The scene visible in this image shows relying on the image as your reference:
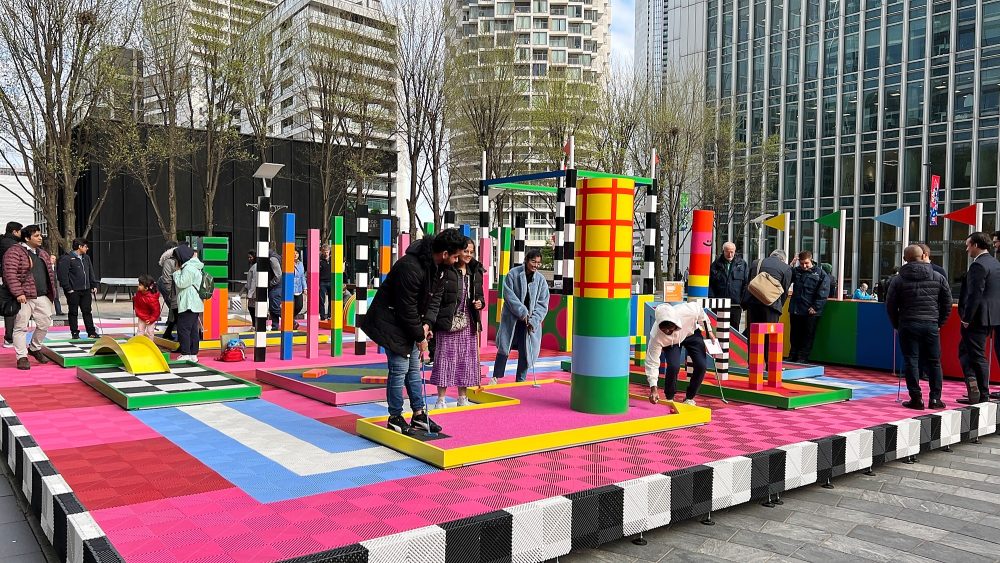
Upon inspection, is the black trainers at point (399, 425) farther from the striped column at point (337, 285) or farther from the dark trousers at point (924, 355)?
the striped column at point (337, 285)

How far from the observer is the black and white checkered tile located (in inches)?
323

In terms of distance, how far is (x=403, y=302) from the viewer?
568 centimetres

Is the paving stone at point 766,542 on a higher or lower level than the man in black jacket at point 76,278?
lower

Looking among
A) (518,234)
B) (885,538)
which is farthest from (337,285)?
(885,538)

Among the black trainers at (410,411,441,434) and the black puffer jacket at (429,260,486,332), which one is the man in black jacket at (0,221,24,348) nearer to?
the black puffer jacket at (429,260,486,332)

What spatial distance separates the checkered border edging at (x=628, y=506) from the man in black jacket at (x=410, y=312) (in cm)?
194

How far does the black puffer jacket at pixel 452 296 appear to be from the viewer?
622cm

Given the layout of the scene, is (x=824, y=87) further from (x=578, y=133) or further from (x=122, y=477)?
(x=122, y=477)

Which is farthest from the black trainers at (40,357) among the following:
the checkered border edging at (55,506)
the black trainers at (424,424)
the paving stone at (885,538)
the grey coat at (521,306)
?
the paving stone at (885,538)

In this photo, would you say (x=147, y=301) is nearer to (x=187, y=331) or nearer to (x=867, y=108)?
(x=187, y=331)

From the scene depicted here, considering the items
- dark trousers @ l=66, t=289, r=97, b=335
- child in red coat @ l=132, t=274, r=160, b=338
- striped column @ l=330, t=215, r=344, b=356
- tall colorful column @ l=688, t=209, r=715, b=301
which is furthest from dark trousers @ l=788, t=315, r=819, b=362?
dark trousers @ l=66, t=289, r=97, b=335

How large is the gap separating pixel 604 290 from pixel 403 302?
6.18 feet

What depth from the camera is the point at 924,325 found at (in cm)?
795

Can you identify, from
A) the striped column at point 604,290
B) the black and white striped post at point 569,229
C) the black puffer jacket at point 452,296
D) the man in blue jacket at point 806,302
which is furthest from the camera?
the man in blue jacket at point 806,302
